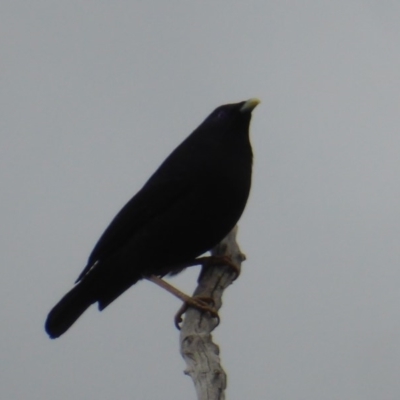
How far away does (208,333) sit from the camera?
7.18 m

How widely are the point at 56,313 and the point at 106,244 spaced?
612 mm

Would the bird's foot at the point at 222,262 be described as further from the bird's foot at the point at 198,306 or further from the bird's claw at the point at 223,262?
the bird's foot at the point at 198,306

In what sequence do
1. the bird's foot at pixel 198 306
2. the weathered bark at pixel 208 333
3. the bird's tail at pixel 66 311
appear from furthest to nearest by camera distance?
the bird's tail at pixel 66 311 < the bird's foot at pixel 198 306 < the weathered bark at pixel 208 333

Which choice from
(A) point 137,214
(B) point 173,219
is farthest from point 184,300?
(A) point 137,214

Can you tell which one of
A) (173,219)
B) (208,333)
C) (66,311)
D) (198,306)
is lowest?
(208,333)

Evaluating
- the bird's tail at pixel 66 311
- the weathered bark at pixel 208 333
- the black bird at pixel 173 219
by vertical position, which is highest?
the black bird at pixel 173 219

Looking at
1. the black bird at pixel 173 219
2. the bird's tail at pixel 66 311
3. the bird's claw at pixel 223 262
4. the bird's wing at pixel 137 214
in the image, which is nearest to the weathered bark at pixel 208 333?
the bird's claw at pixel 223 262

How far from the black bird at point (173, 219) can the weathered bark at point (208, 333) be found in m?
0.23

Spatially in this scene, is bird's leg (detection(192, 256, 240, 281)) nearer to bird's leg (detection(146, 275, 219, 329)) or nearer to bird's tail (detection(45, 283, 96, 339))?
bird's leg (detection(146, 275, 219, 329))

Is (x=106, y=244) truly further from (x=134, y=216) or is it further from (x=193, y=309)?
(x=193, y=309)

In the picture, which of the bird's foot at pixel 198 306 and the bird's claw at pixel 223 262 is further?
the bird's claw at pixel 223 262

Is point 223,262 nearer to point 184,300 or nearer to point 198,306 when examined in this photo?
point 184,300

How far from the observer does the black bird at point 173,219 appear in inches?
328

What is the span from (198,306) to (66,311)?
136 cm
